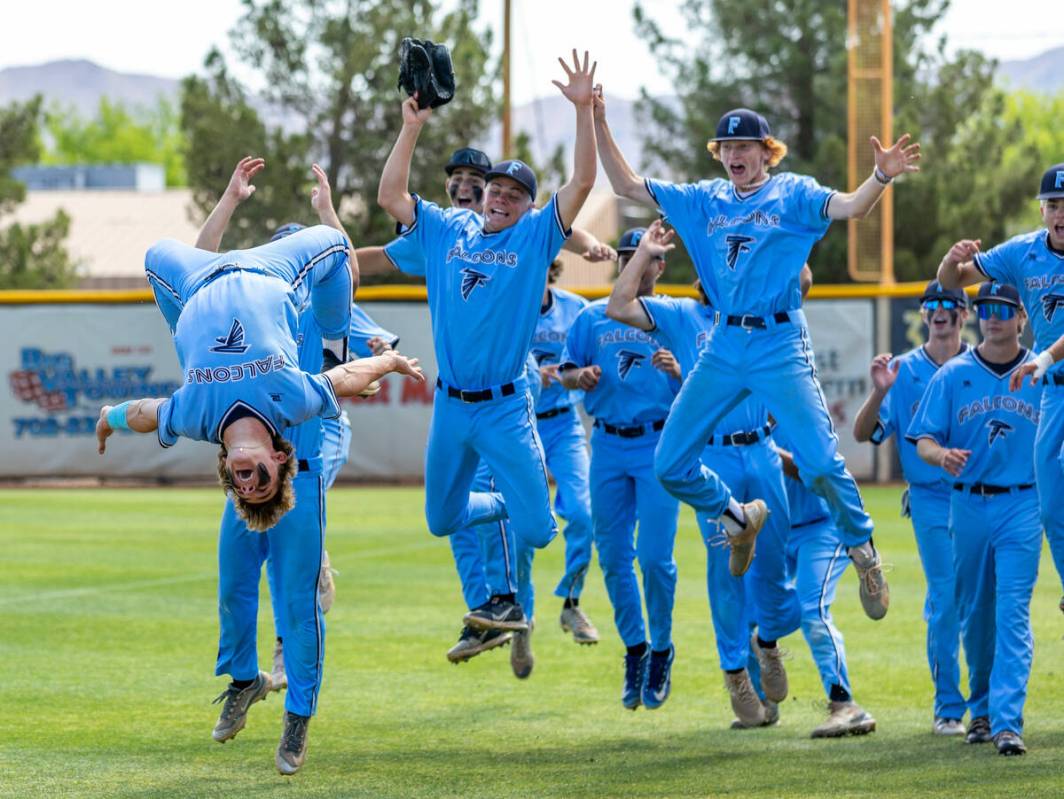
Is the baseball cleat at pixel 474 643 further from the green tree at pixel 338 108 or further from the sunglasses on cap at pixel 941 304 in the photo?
the green tree at pixel 338 108

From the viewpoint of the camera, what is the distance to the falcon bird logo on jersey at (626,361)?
11891 mm

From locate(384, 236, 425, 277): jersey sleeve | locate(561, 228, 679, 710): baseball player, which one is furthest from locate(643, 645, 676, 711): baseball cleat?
locate(384, 236, 425, 277): jersey sleeve

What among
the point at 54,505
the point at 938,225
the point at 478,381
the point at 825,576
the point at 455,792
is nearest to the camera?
the point at 455,792

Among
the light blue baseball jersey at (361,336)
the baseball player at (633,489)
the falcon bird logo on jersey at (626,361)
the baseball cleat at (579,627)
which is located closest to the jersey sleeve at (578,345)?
the baseball player at (633,489)

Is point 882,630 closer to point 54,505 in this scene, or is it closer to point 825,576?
point 825,576

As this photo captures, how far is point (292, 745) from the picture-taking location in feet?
28.8

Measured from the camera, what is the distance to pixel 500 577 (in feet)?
35.7

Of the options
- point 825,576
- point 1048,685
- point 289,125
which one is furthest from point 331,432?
point 289,125

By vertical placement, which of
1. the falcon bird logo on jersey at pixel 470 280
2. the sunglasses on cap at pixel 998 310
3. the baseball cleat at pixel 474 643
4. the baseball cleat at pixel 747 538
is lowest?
the baseball cleat at pixel 474 643

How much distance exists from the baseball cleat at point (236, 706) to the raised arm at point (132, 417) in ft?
5.77

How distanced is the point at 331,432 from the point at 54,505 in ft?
49.7

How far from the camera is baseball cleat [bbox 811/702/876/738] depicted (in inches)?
398

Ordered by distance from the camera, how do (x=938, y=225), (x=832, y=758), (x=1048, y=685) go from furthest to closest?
(x=938, y=225) < (x=1048, y=685) < (x=832, y=758)

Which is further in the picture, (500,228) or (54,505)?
(54,505)
